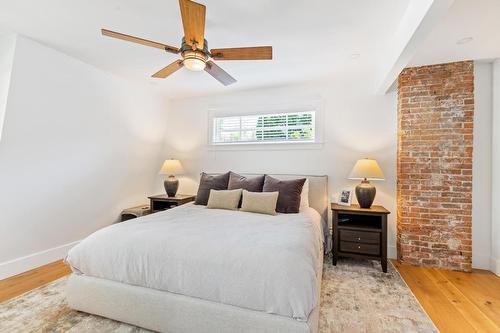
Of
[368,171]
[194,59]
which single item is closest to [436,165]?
[368,171]

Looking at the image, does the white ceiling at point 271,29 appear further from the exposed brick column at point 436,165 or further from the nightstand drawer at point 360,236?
the nightstand drawer at point 360,236

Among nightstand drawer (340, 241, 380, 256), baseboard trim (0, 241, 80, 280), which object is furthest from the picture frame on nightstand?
baseboard trim (0, 241, 80, 280)

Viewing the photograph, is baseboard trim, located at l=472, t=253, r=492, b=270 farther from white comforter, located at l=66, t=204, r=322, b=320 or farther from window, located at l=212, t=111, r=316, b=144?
window, located at l=212, t=111, r=316, b=144

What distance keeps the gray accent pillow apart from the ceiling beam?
6.70 ft

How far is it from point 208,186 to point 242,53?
6.75 ft

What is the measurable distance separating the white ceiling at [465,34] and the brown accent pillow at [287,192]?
6.34ft

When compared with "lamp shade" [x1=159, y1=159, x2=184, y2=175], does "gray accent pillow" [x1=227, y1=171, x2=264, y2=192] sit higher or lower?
lower

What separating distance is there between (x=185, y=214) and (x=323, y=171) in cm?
217

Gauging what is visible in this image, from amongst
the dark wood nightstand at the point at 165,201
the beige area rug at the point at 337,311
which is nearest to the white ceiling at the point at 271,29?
the dark wood nightstand at the point at 165,201

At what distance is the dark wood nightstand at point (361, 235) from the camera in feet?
9.52

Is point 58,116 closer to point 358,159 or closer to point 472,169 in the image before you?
point 358,159

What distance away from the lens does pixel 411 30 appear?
1.88m

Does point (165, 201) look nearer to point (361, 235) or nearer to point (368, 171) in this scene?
point (361, 235)

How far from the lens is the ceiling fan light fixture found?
1.92 metres
